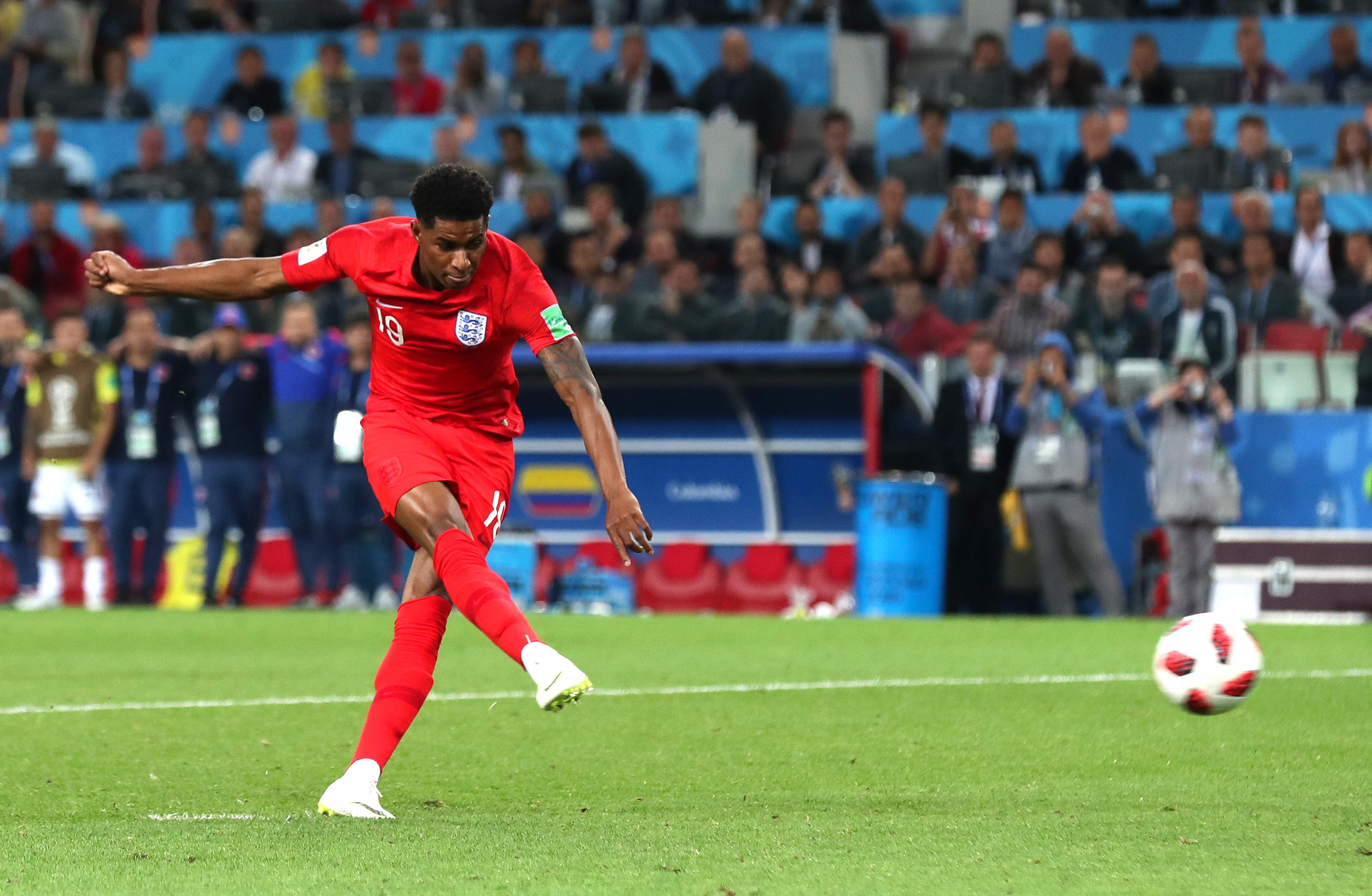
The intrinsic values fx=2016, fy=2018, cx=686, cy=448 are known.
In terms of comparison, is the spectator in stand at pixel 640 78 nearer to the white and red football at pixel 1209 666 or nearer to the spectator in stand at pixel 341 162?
the spectator in stand at pixel 341 162

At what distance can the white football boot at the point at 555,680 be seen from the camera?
5.56 m

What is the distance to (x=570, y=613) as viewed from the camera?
53.7 ft

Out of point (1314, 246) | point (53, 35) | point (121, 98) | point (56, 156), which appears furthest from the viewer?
point (53, 35)

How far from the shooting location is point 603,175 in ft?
64.3

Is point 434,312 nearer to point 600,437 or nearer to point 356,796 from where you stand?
point 600,437

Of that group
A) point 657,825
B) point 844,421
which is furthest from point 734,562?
point 657,825

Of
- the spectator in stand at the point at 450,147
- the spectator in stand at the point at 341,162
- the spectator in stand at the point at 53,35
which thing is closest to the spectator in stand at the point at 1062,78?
the spectator in stand at the point at 450,147

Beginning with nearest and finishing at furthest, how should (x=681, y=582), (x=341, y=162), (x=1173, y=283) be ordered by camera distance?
1. (x=1173, y=283)
2. (x=681, y=582)
3. (x=341, y=162)

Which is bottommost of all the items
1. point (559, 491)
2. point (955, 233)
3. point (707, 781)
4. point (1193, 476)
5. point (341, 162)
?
point (559, 491)

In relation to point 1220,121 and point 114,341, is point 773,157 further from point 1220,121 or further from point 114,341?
point 114,341

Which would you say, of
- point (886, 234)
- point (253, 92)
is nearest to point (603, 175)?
point (886, 234)

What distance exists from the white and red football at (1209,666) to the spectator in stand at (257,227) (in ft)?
44.8

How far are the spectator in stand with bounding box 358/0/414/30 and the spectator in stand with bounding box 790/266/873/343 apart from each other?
9281 millimetres

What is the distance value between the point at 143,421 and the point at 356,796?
1219cm
